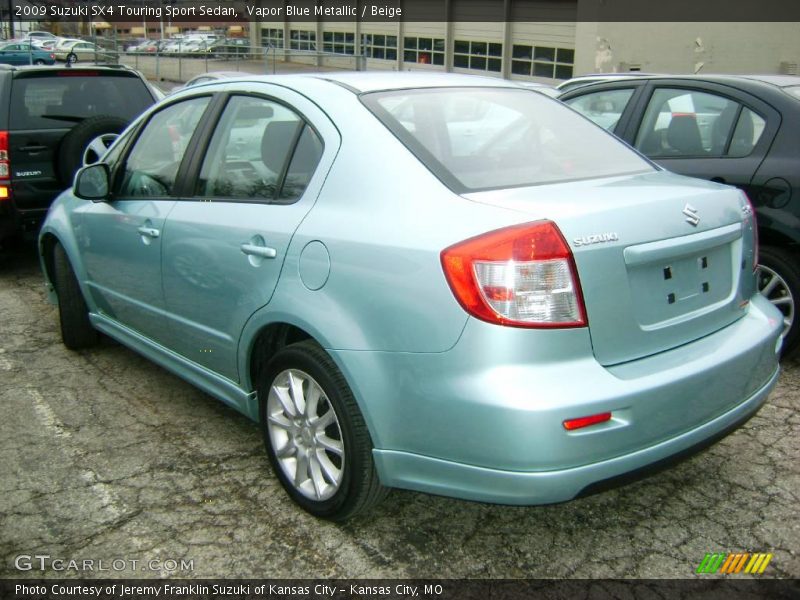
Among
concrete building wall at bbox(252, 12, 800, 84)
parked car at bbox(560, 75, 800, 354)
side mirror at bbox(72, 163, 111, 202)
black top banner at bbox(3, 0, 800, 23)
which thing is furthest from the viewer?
black top banner at bbox(3, 0, 800, 23)

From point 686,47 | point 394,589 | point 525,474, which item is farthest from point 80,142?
point 686,47

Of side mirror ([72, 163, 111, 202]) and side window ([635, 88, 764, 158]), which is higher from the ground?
side window ([635, 88, 764, 158])

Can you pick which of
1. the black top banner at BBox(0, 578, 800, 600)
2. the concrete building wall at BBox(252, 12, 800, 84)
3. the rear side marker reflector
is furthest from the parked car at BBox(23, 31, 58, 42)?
the rear side marker reflector

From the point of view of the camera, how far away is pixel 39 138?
650 cm

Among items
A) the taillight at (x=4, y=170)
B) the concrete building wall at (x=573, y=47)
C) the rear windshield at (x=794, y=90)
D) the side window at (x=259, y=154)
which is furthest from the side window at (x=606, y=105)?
the concrete building wall at (x=573, y=47)

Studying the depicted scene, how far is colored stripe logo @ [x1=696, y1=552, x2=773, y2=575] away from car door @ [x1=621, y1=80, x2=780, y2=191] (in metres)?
2.35

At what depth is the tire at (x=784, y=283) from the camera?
432cm

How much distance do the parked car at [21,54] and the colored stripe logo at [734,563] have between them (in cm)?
3989

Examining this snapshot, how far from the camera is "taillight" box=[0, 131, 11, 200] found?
20.7 feet

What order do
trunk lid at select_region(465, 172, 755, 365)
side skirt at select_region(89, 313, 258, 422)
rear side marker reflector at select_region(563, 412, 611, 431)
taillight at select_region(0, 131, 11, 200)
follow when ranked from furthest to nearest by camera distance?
taillight at select_region(0, 131, 11, 200) → side skirt at select_region(89, 313, 258, 422) → trunk lid at select_region(465, 172, 755, 365) → rear side marker reflector at select_region(563, 412, 611, 431)

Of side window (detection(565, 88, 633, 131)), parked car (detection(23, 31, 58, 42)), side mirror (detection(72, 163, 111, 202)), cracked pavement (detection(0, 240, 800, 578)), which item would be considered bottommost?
cracked pavement (detection(0, 240, 800, 578))

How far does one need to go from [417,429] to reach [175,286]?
1593 millimetres

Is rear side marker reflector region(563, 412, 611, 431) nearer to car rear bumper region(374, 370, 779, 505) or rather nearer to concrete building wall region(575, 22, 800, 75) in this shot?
car rear bumper region(374, 370, 779, 505)

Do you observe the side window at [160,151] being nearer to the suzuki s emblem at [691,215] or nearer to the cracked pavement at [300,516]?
the cracked pavement at [300,516]
